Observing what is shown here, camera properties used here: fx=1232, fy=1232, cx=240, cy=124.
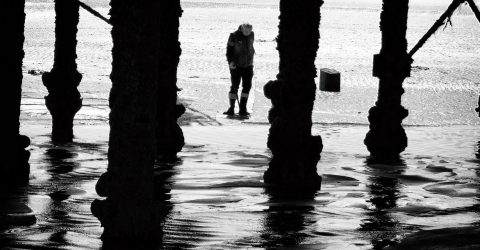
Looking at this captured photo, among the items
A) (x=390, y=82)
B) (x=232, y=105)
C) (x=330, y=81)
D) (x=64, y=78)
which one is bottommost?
(x=232, y=105)

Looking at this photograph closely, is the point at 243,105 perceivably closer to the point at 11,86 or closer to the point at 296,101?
the point at 296,101

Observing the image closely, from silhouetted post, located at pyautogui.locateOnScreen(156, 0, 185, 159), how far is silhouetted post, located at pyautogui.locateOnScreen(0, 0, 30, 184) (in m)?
2.11

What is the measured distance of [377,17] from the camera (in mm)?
48875

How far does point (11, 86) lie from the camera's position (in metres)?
9.40

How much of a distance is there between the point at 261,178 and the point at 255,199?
1.12 m

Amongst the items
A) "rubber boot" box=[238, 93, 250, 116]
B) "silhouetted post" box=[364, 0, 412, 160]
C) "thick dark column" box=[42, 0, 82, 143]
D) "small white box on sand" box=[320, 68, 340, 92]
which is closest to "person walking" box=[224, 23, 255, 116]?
"rubber boot" box=[238, 93, 250, 116]

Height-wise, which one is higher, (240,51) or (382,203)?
(240,51)

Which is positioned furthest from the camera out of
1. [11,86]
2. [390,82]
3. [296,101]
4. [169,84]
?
[390,82]

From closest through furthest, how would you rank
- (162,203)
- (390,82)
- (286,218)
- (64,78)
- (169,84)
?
(162,203)
(286,218)
(169,84)
(390,82)
(64,78)

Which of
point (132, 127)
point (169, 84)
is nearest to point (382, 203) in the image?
point (169, 84)

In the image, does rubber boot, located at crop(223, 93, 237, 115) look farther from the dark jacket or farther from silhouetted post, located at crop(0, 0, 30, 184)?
silhouetted post, located at crop(0, 0, 30, 184)

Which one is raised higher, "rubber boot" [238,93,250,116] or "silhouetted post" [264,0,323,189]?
"silhouetted post" [264,0,323,189]

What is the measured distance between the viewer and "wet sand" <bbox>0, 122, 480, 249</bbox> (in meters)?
7.78

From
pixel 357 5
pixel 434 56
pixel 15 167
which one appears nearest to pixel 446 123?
pixel 15 167
